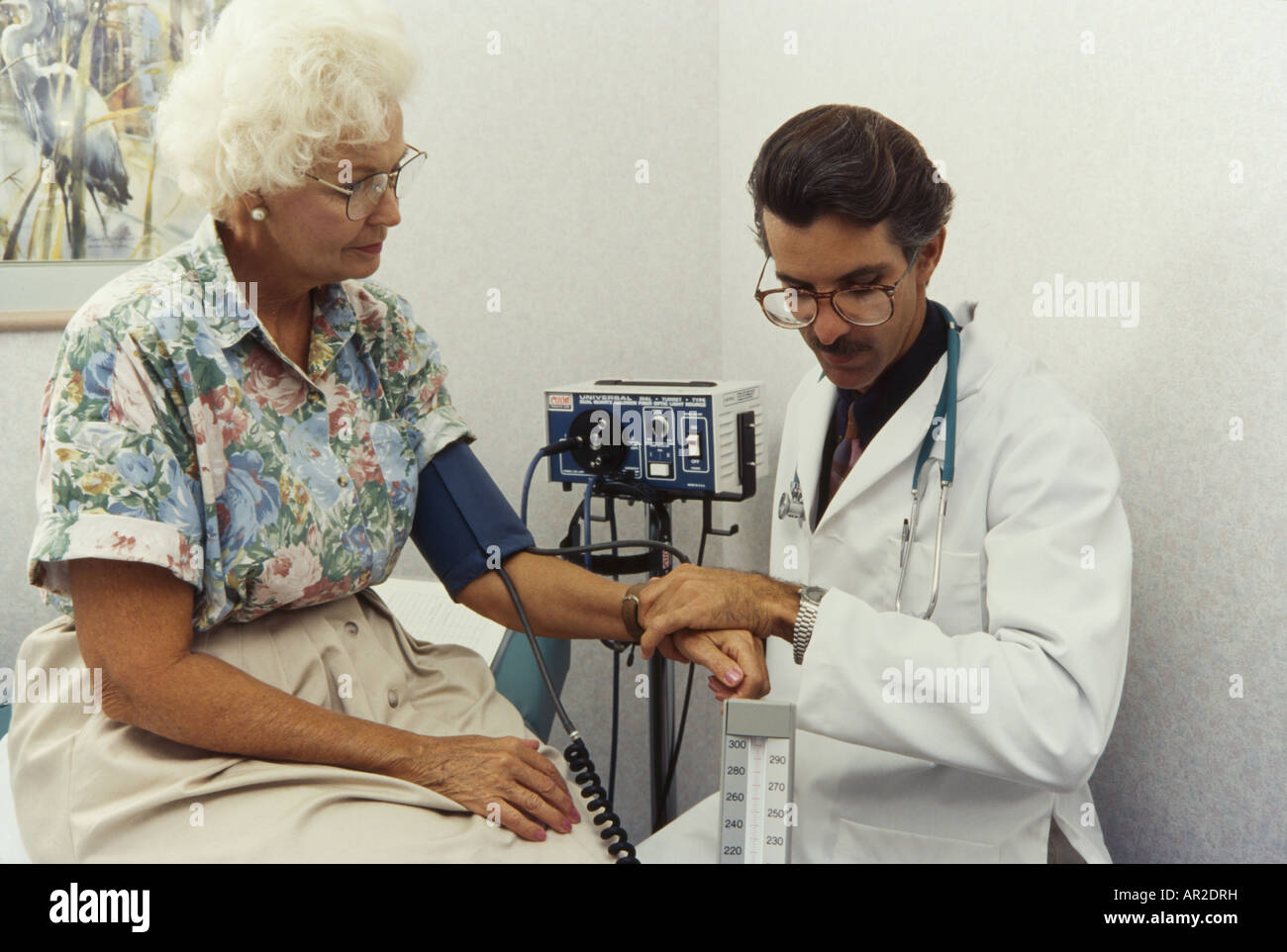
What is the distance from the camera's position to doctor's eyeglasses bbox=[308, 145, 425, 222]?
122 cm

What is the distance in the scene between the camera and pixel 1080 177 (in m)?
1.52

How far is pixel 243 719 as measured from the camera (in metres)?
1.10

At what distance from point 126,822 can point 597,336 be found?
1.61m

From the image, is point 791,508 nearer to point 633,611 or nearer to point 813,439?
point 813,439

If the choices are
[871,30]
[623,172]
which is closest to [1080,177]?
[871,30]

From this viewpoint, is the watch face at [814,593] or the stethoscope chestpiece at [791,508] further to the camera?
the stethoscope chestpiece at [791,508]

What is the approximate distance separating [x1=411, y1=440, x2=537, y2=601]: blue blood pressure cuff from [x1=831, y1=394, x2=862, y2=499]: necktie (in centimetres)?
44

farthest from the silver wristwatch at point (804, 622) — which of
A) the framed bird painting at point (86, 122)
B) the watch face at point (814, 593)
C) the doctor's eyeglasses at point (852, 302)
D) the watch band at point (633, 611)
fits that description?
the framed bird painting at point (86, 122)

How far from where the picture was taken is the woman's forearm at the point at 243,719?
1.08 m

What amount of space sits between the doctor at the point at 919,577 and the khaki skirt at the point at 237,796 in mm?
319

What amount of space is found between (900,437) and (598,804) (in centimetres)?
58

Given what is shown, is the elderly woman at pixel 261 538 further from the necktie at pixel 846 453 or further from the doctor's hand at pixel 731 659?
the necktie at pixel 846 453

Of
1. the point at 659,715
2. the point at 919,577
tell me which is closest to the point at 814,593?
the point at 919,577
